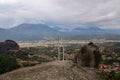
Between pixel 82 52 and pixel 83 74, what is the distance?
20049 millimetres

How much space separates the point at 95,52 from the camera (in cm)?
3409

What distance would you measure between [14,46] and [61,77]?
122890 mm

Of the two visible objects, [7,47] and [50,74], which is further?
[7,47]

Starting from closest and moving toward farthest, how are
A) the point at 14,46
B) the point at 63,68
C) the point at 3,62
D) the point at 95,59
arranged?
1. the point at 63,68
2. the point at 95,59
3. the point at 3,62
4. the point at 14,46

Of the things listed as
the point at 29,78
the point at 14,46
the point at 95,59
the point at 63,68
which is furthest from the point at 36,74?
the point at 14,46

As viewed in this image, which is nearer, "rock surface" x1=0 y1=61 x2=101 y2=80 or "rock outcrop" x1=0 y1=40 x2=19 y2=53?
"rock surface" x1=0 y1=61 x2=101 y2=80

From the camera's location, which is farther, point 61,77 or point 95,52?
point 95,52

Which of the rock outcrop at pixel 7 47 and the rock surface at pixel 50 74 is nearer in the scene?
the rock surface at pixel 50 74

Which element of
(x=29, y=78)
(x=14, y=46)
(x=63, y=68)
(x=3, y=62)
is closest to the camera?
(x=29, y=78)

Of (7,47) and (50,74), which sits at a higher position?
(50,74)

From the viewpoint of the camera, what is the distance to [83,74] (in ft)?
46.0

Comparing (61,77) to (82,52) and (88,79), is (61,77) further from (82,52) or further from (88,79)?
(82,52)

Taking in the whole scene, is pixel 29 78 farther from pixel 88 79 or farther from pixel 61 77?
pixel 88 79

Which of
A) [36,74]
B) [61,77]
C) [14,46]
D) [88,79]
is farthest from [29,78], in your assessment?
[14,46]
